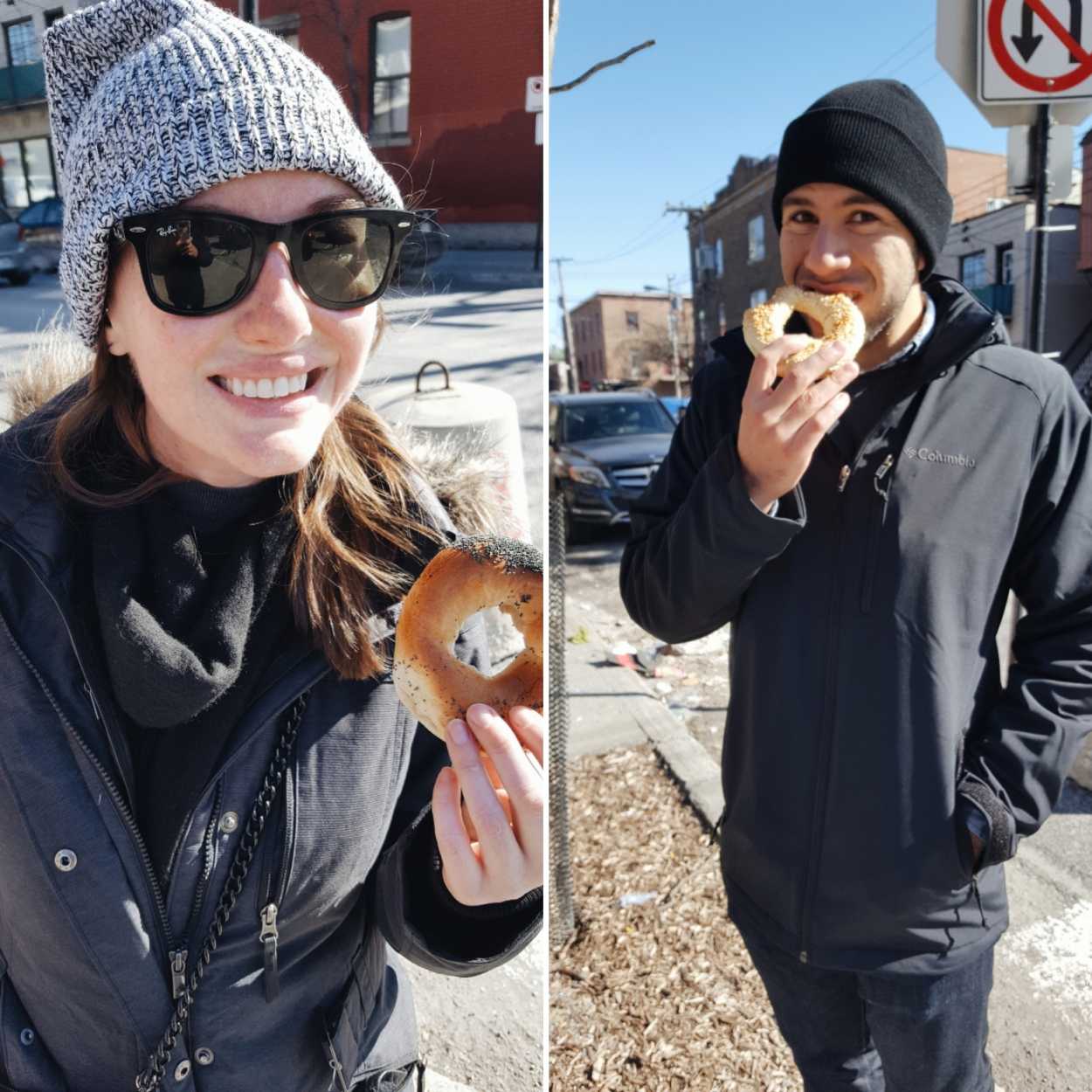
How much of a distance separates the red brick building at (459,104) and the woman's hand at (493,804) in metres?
1.15

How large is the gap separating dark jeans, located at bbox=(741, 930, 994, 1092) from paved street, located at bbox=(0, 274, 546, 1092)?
0.48 metres

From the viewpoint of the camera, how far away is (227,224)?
1.07m

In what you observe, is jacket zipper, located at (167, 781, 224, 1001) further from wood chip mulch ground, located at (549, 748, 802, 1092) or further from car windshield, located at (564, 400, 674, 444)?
car windshield, located at (564, 400, 674, 444)

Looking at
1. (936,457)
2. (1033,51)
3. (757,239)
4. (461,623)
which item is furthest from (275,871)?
(757,239)

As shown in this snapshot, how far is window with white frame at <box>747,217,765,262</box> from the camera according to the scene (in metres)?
34.9

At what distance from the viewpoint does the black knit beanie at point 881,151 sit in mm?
1613

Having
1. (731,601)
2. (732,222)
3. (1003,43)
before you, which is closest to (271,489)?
(731,601)

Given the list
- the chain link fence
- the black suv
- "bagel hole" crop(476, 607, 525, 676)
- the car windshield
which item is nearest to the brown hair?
"bagel hole" crop(476, 607, 525, 676)

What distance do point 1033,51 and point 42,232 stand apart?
8.55 ft

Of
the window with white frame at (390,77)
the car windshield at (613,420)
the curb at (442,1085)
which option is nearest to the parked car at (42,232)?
the window with white frame at (390,77)

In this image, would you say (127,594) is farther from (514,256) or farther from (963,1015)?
(963,1015)

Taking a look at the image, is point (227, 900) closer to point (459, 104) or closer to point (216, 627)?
point (216, 627)

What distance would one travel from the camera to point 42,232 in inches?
76.7

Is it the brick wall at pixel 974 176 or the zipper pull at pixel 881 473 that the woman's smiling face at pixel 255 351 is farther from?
the brick wall at pixel 974 176
